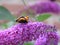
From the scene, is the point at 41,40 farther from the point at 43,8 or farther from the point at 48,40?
the point at 43,8

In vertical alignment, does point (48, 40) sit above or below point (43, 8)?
below

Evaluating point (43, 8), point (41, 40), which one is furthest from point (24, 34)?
point (43, 8)

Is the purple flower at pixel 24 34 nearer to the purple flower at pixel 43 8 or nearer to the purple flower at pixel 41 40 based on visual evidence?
the purple flower at pixel 41 40

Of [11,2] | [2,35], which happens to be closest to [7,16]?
[2,35]

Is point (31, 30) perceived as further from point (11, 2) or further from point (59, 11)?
point (11, 2)

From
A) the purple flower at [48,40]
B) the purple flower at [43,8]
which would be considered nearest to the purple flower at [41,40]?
the purple flower at [48,40]

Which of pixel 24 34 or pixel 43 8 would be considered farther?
pixel 43 8

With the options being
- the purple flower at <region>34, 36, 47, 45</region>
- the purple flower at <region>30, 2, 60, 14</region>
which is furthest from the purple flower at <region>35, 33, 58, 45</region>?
the purple flower at <region>30, 2, 60, 14</region>

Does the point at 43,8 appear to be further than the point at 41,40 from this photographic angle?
Yes

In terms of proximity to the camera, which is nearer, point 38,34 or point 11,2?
point 38,34

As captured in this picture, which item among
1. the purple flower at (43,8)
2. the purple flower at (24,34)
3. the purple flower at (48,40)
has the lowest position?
the purple flower at (48,40)

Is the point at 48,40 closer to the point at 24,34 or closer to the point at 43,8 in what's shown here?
the point at 24,34
